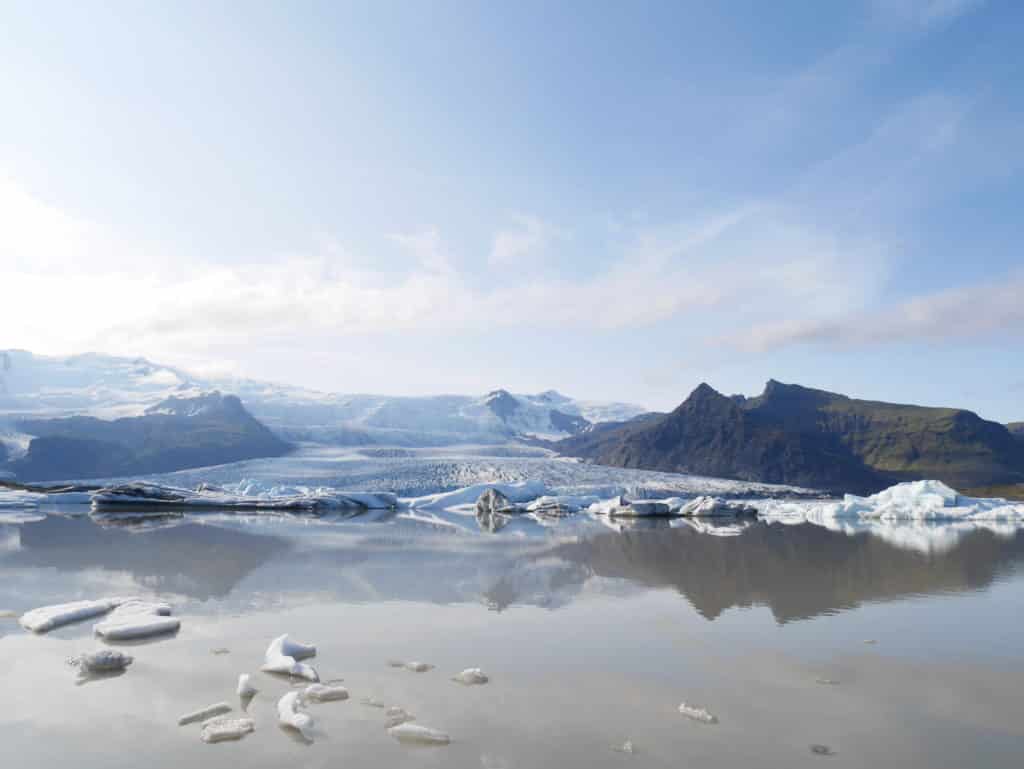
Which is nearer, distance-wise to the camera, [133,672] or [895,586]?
[133,672]

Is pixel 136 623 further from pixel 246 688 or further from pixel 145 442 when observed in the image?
pixel 145 442

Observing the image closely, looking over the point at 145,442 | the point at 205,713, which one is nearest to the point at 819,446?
the point at 145,442

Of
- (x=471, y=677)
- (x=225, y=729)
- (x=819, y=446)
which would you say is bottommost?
(x=471, y=677)

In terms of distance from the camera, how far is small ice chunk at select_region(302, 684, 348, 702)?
729cm

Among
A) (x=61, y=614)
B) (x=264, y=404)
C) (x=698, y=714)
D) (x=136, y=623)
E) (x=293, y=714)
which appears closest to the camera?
(x=293, y=714)

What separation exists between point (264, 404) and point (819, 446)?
115m

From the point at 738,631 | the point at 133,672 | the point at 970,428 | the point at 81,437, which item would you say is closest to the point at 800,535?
the point at 738,631

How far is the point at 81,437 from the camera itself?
348 feet

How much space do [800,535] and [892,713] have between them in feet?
86.4

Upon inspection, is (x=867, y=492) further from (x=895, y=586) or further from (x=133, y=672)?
(x=133, y=672)

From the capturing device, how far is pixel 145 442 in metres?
112

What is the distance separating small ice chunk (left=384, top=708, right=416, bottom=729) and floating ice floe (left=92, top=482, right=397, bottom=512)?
4314cm

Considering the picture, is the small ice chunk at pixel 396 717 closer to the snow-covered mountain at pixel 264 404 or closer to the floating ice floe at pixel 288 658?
the floating ice floe at pixel 288 658

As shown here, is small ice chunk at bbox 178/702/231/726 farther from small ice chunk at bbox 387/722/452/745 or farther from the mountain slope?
the mountain slope
